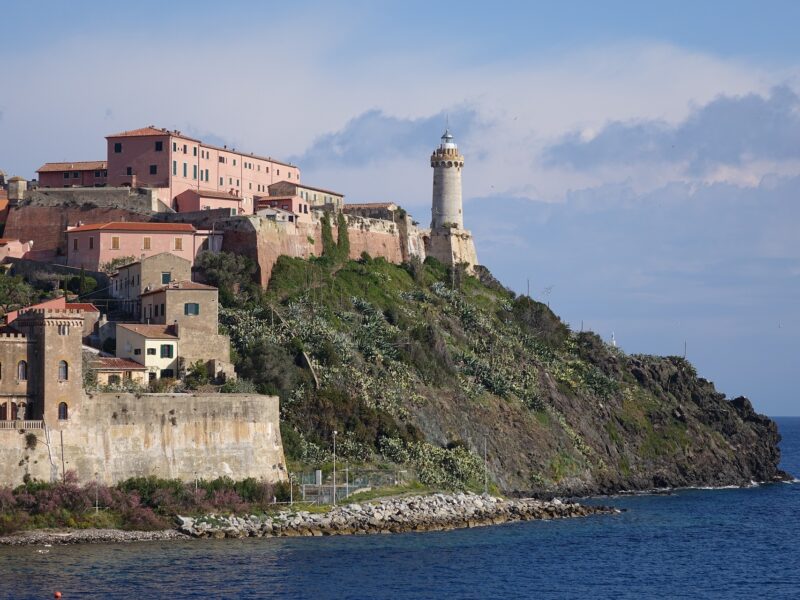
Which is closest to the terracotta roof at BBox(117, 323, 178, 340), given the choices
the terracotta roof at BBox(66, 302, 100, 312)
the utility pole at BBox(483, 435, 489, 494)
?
the terracotta roof at BBox(66, 302, 100, 312)

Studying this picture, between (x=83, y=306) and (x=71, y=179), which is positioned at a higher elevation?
(x=71, y=179)

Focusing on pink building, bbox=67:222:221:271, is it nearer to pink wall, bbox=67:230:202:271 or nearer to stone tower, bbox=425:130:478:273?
pink wall, bbox=67:230:202:271

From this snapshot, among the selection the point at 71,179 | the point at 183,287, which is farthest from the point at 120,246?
the point at 71,179

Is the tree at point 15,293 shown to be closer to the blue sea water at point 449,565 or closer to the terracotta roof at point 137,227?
the terracotta roof at point 137,227

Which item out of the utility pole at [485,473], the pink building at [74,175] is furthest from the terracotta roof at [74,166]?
the utility pole at [485,473]

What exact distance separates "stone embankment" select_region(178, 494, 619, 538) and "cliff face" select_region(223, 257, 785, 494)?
391 cm

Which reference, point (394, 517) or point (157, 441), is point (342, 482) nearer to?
point (394, 517)

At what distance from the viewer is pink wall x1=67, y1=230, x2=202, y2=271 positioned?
266 ft

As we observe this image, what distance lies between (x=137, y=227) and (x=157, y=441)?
2190cm

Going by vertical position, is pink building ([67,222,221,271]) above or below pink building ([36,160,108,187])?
below

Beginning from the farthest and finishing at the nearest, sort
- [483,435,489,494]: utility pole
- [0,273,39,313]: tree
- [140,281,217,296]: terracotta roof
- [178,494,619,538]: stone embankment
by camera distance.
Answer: [483,435,489,494]: utility pole, [0,273,39,313]: tree, [140,281,217,296]: terracotta roof, [178,494,619,538]: stone embankment

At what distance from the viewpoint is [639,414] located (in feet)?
315

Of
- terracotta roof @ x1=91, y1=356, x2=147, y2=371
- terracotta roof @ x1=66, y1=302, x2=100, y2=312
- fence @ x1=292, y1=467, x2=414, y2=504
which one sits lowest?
fence @ x1=292, y1=467, x2=414, y2=504

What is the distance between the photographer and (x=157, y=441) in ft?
205
